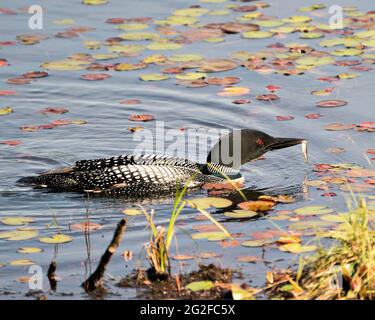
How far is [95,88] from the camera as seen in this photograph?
1047 cm

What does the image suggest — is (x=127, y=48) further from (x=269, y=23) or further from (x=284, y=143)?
(x=284, y=143)

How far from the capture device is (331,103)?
32.6 feet

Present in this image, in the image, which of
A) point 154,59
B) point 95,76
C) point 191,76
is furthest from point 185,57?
point 95,76

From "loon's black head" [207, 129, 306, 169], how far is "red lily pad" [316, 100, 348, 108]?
1.24m

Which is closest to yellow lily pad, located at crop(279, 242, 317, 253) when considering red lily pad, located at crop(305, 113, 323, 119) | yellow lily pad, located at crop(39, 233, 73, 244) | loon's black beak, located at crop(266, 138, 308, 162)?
yellow lily pad, located at crop(39, 233, 73, 244)

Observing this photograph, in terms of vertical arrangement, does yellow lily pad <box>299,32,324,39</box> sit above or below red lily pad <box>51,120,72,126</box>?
above

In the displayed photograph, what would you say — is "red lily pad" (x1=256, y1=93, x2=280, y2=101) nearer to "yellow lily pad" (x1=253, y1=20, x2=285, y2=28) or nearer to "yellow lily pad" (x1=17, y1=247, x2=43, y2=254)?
"yellow lily pad" (x1=253, y1=20, x2=285, y2=28)

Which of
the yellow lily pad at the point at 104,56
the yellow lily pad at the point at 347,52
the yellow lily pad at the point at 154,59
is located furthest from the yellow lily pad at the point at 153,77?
the yellow lily pad at the point at 347,52

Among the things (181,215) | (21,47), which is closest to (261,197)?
(181,215)

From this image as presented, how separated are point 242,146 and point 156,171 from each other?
0.78 metres

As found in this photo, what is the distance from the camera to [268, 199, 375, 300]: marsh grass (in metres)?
5.71

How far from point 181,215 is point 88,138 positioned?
2146 millimetres

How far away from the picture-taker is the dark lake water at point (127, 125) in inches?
272

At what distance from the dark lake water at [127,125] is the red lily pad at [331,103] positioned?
8cm
